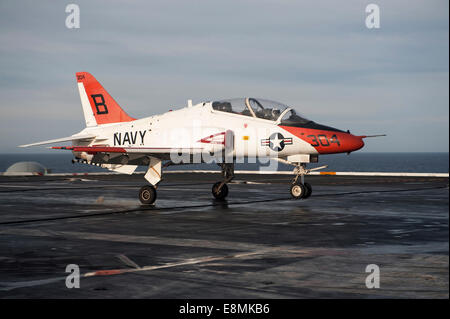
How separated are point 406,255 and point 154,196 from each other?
11679mm

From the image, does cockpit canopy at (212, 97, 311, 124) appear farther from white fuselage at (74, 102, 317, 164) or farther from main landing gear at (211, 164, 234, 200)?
main landing gear at (211, 164, 234, 200)

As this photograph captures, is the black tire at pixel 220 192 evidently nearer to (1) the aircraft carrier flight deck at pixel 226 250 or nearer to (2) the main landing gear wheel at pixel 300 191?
(1) the aircraft carrier flight deck at pixel 226 250

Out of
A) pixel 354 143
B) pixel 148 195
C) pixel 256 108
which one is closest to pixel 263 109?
pixel 256 108

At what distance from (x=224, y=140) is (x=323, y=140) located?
333 centimetres

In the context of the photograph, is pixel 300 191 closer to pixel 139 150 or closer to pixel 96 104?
pixel 139 150

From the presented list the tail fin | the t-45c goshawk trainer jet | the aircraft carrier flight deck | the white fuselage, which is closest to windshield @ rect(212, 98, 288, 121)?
the t-45c goshawk trainer jet

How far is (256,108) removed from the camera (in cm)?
1977

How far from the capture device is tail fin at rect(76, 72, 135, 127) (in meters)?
23.1

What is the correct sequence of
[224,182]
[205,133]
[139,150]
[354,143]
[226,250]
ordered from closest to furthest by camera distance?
[226,250] → [354,143] → [205,133] → [139,150] → [224,182]

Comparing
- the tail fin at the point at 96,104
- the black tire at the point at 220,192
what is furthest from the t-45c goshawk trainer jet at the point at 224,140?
the tail fin at the point at 96,104

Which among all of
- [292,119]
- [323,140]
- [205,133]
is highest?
[292,119]

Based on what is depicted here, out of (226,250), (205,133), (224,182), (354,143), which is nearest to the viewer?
(226,250)

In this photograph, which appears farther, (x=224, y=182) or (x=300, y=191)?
(x=224, y=182)

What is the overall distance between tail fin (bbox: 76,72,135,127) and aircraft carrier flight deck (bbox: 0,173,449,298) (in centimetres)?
514
